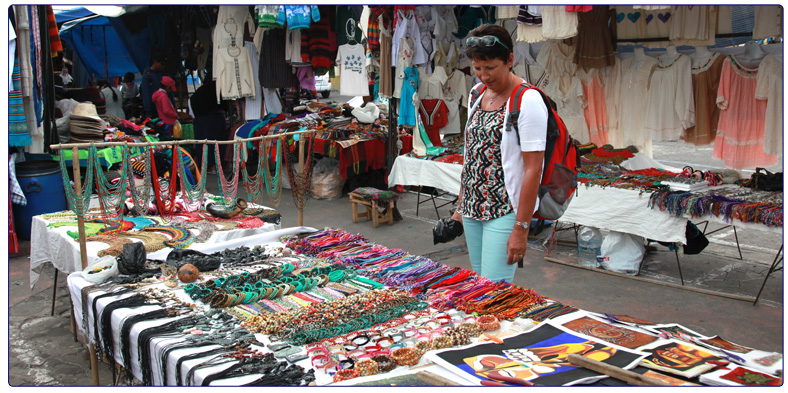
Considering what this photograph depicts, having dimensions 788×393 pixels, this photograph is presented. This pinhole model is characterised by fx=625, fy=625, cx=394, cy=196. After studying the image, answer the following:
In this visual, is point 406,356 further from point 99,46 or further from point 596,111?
point 99,46

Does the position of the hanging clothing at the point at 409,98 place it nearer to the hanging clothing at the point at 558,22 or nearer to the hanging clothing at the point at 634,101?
the hanging clothing at the point at 558,22

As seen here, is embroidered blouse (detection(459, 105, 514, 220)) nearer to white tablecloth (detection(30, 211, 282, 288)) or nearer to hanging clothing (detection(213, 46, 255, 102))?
white tablecloth (detection(30, 211, 282, 288))

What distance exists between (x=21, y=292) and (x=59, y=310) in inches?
28.1

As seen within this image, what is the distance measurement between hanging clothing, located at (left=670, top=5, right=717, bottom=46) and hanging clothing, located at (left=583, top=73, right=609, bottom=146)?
104 centimetres

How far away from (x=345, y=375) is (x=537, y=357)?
624mm

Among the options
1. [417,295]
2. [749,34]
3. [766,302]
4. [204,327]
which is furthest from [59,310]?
[749,34]

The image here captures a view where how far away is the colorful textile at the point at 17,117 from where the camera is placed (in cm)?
566

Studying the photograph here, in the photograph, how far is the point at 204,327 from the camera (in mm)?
2434

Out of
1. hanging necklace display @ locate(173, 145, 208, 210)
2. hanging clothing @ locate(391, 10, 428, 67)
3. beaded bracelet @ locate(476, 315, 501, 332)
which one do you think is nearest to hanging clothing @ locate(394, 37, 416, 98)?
hanging clothing @ locate(391, 10, 428, 67)

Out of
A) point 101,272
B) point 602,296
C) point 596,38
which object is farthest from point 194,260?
point 596,38

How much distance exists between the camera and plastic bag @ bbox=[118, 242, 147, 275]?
311 cm

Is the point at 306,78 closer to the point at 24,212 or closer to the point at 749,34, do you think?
the point at 24,212

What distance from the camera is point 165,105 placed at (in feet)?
33.3

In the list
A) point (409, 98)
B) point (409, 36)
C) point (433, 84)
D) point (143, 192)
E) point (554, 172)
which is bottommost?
point (143, 192)
